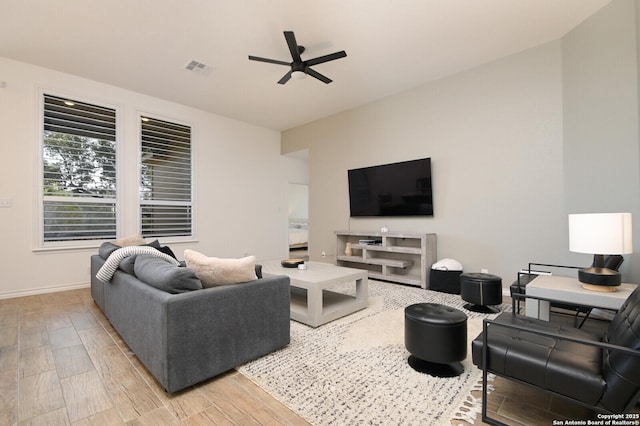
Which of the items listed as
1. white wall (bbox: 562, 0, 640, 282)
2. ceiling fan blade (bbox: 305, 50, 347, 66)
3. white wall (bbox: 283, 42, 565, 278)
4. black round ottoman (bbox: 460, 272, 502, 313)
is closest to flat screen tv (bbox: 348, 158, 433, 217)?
white wall (bbox: 283, 42, 565, 278)

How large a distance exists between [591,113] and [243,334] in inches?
163

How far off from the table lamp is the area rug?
3.33ft

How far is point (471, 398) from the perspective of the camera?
5.60ft

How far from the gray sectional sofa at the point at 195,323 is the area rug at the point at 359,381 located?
0.20 metres

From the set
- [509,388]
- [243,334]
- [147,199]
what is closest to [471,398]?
[509,388]

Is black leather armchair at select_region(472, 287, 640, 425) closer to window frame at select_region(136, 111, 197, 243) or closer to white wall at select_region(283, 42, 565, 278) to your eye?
white wall at select_region(283, 42, 565, 278)

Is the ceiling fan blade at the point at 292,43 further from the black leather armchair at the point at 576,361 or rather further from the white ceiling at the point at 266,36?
the black leather armchair at the point at 576,361

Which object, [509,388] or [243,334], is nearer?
[509,388]

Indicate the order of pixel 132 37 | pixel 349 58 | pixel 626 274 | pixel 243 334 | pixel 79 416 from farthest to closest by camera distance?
1. pixel 349 58
2. pixel 132 37
3. pixel 626 274
4. pixel 243 334
5. pixel 79 416

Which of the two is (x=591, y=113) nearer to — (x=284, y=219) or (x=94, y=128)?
(x=284, y=219)

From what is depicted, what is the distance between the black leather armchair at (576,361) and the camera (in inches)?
46.2

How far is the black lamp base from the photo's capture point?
205cm

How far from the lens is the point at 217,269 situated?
6.61ft

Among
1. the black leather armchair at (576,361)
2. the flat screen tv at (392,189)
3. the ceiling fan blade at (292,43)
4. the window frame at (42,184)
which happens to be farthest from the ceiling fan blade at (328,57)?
the window frame at (42,184)
